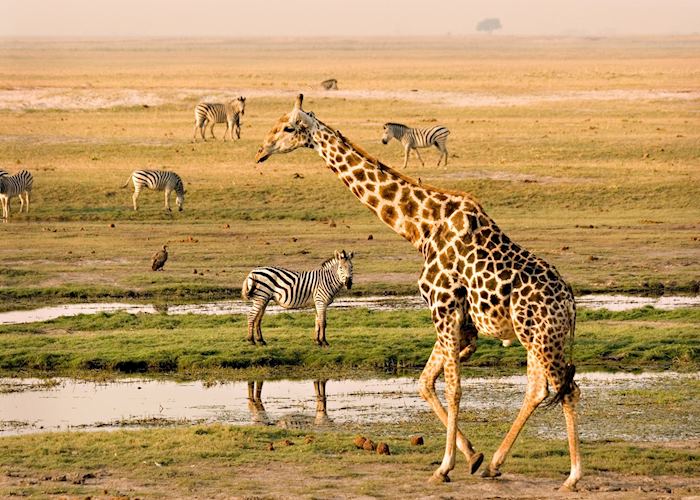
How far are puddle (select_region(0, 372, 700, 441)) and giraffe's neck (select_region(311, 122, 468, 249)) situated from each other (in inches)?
123

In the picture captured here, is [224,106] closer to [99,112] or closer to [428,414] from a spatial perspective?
[99,112]

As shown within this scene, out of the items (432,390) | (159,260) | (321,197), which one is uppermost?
(432,390)

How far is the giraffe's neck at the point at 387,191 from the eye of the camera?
11047mm

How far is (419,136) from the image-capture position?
38625 millimetres

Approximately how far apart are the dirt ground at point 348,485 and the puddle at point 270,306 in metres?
9.79

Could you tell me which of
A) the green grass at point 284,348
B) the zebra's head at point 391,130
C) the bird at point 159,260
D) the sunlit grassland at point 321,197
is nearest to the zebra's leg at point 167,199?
the sunlit grassland at point 321,197

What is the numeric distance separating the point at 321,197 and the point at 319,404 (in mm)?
18610

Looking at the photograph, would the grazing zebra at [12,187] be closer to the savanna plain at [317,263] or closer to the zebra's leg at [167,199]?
the savanna plain at [317,263]

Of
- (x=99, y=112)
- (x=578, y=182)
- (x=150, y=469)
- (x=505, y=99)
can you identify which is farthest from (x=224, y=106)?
(x=150, y=469)

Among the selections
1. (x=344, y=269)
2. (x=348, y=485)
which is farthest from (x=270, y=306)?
(x=348, y=485)

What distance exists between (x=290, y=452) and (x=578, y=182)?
2428 centimetres

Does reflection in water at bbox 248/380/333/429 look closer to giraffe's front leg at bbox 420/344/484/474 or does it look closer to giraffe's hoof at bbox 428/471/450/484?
giraffe's front leg at bbox 420/344/484/474

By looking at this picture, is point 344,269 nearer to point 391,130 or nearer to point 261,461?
point 261,461

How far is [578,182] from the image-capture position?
34.9 m
